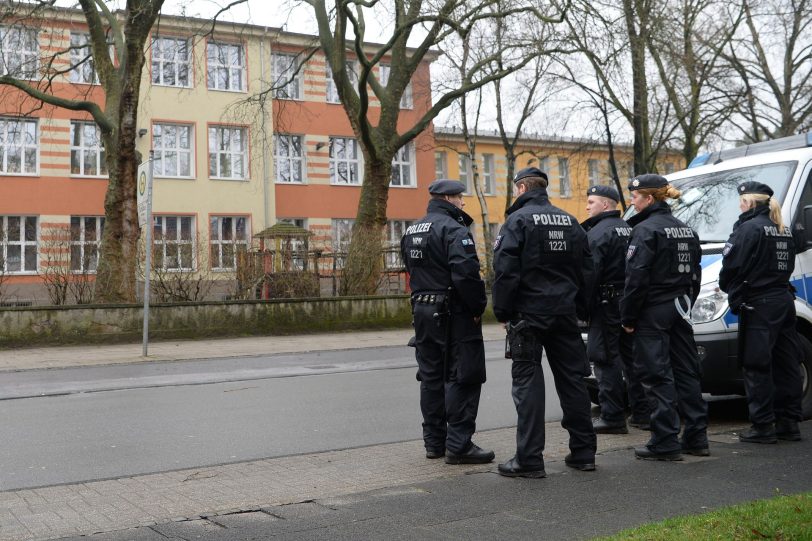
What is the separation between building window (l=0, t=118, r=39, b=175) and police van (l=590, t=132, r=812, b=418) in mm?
30204

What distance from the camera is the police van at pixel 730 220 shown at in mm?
7668

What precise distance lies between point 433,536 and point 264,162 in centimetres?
3391

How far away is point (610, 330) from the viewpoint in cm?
765

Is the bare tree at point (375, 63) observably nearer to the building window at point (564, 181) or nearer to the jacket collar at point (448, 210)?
the jacket collar at point (448, 210)

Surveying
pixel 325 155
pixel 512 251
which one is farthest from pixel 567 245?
pixel 325 155

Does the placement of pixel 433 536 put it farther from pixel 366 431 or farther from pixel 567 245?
pixel 366 431

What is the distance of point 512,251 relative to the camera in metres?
6.04

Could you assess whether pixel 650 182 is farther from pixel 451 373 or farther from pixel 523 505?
pixel 523 505

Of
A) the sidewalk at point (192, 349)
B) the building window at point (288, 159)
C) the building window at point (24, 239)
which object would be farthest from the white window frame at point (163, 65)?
the sidewalk at point (192, 349)

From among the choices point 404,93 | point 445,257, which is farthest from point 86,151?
point 445,257

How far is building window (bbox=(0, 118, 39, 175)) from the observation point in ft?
112

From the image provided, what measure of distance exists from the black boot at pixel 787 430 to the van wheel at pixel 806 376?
33.1 inches

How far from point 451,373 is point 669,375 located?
1594 millimetres

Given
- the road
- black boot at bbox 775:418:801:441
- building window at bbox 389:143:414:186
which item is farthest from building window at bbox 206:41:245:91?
black boot at bbox 775:418:801:441
